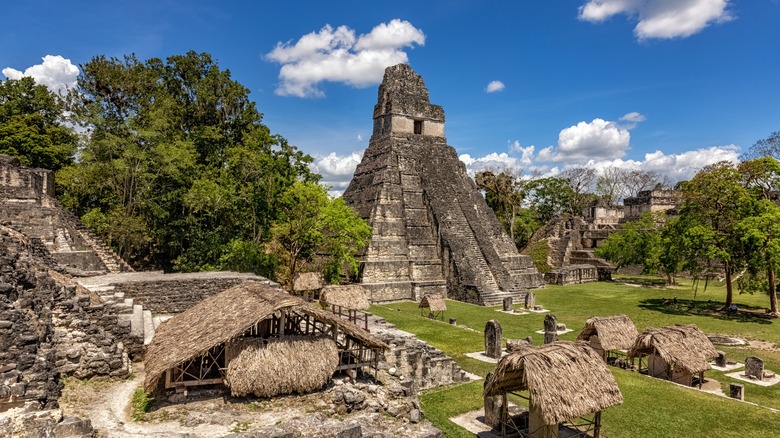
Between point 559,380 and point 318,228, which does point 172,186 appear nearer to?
point 318,228

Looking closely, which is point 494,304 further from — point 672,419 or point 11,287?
point 11,287

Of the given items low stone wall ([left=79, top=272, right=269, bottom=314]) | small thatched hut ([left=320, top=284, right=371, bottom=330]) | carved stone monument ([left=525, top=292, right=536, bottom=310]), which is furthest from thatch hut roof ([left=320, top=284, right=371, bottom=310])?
carved stone monument ([left=525, top=292, right=536, bottom=310])

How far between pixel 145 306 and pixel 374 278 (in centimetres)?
1137

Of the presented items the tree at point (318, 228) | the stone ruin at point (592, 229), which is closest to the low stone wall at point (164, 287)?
the tree at point (318, 228)

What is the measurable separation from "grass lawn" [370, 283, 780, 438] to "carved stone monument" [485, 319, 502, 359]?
0.65 meters

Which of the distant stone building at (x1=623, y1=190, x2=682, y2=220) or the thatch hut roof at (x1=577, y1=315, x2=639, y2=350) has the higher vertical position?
the distant stone building at (x1=623, y1=190, x2=682, y2=220)

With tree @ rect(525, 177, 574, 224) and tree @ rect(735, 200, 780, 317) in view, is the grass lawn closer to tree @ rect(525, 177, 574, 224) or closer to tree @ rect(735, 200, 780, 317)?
tree @ rect(735, 200, 780, 317)

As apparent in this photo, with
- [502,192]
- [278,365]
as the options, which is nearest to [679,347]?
[278,365]

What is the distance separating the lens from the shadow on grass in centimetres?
2031

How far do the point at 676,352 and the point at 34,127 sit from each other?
3442 centimetres

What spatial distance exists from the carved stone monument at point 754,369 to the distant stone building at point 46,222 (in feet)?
70.4

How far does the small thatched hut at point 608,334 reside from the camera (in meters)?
13.3

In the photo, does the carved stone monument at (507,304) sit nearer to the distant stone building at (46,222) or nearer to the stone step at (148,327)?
the stone step at (148,327)

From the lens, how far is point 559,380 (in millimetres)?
7832
